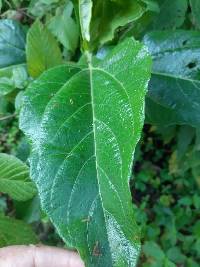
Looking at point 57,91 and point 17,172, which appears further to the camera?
point 17,172

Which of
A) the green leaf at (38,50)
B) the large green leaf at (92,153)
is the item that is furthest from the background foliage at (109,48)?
the large green leaf at (92,153)

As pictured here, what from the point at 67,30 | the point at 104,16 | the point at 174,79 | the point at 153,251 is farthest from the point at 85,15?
the point at 153,251

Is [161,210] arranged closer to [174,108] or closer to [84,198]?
[174,108]

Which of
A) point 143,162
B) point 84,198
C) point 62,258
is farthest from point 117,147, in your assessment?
point 143,162

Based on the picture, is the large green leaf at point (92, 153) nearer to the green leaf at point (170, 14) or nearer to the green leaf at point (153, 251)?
the green leaf at point (170, 14)

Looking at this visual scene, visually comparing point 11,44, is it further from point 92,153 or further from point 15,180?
point 92,153

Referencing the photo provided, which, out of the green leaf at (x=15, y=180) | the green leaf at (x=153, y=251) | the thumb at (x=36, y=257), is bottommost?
the green leaf at (x=153, y=251)
